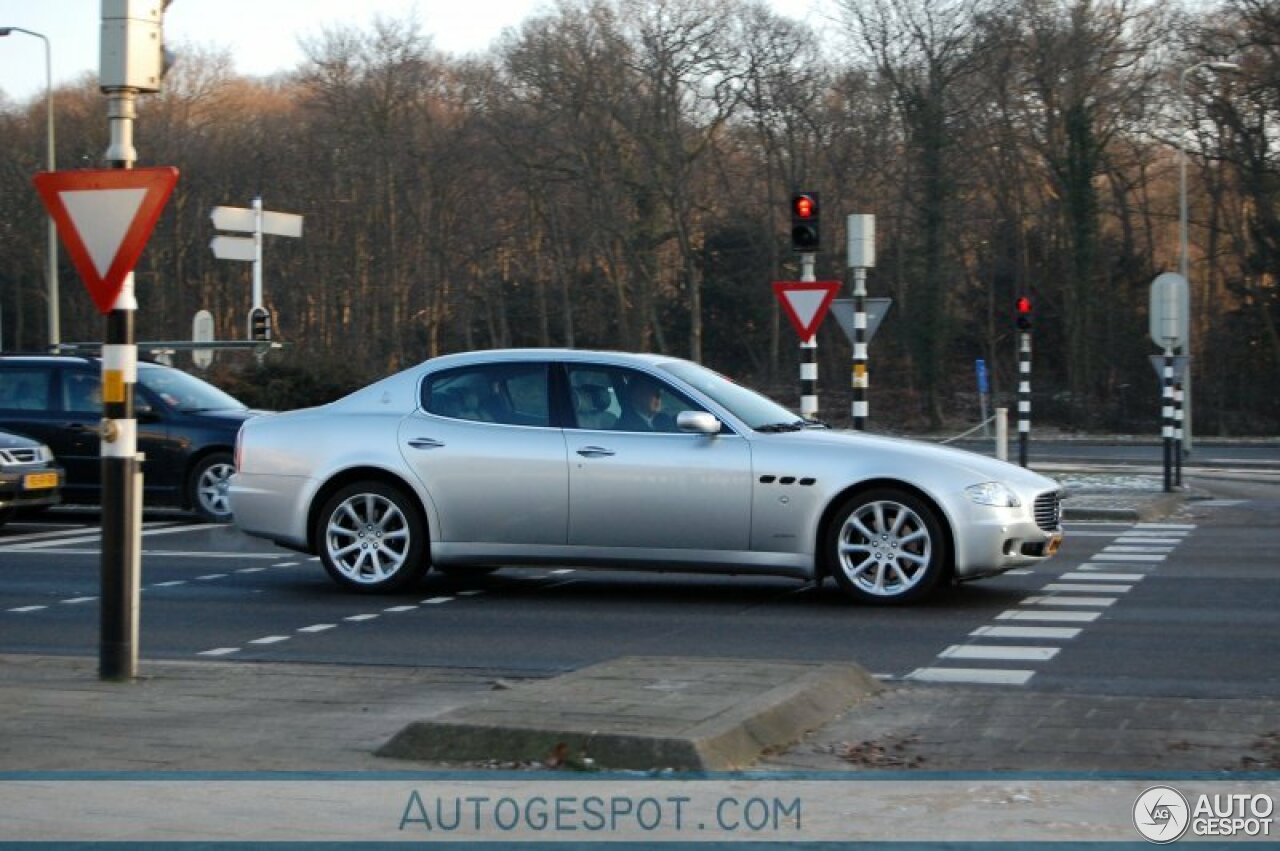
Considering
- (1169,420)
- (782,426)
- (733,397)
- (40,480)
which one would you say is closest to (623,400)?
(733,397)

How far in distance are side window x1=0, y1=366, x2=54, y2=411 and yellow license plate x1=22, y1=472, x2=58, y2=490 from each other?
1823 millimetres

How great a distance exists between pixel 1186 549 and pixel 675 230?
127 feet

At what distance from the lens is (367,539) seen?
12.9 metres

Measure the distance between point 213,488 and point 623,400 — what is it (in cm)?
843

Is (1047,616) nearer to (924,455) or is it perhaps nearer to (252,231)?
(924,455)

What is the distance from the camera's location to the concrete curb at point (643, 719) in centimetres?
652

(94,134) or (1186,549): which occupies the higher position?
(94,134)

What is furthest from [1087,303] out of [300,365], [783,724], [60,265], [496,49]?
[783,724]

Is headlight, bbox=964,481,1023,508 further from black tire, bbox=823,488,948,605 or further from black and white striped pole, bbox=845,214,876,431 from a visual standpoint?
black and white striped pole, bbox=845,214,876,431

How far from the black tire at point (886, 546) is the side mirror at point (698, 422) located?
1015 mm

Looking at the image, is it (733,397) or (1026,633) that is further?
(733,397)

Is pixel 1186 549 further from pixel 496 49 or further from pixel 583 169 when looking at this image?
pixel 496 49

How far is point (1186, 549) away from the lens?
1627cm

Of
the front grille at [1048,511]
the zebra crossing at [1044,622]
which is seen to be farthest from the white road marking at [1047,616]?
the front grille at [1048,511]
